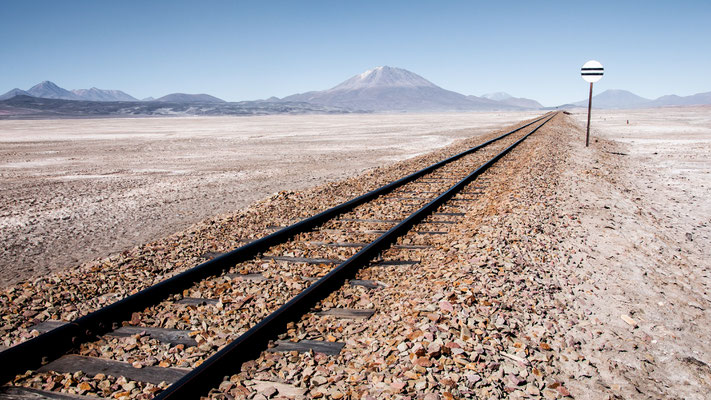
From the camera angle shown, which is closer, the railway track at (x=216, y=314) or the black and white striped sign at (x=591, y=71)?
the railway track at (x=216, y=314)

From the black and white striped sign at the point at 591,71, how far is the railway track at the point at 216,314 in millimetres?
14158

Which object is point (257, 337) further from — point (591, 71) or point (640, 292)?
point (591, 71)

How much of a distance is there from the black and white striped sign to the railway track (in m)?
14.2

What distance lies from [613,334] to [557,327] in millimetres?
470

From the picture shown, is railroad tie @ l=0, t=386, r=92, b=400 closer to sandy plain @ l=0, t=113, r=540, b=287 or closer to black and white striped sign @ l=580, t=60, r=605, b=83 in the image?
sandy plain @ l=0, t=113, r=540, b=287

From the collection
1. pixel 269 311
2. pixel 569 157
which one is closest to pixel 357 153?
pixel 569 157

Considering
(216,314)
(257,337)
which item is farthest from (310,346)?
(216,314)

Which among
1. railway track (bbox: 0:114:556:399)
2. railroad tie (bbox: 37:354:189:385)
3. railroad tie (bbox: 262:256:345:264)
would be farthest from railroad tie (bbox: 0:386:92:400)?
railroad tie (bbox: 262:256:345:264)

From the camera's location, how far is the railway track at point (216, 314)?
3.64 m

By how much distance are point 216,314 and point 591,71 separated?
18.8m

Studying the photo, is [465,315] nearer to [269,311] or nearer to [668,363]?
[668,363]

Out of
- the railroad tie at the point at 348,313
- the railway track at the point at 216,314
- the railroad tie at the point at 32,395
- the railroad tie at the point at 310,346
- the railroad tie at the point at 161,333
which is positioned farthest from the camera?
the railroad tie at the point at 348,313

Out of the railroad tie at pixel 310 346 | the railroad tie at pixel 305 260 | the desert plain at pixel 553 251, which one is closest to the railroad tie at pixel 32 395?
the desert plain at pixel 553 251

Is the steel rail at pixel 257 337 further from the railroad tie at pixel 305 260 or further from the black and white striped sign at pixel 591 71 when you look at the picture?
the black and white striped sign at pixel 591 71
